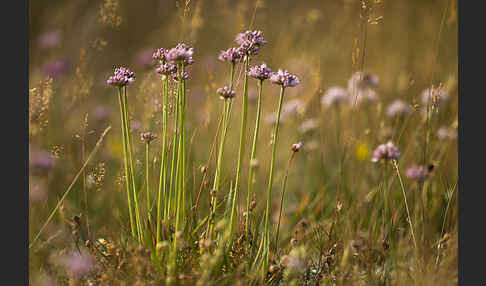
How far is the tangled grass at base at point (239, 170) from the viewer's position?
1.38 metres

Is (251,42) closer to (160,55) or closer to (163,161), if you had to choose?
(160,55)

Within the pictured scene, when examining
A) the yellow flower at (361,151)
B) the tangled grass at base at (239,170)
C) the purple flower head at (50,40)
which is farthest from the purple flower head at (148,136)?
the purple flower head at (50,40)

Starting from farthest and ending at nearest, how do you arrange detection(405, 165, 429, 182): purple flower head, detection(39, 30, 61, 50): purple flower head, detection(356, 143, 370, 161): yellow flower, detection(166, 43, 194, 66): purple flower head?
detection(39, 30, 61, 50): purple flower head
detection(356, 143, 370, 161): yellow flower
detection(405, 165, 429, 182): purple flower head
detection(166, 43, 194, 66): purple flower head

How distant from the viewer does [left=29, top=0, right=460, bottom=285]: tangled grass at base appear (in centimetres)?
138

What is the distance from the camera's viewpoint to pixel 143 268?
4.21 feet

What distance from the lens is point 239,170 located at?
1330mm

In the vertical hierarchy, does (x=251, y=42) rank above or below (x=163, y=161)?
above

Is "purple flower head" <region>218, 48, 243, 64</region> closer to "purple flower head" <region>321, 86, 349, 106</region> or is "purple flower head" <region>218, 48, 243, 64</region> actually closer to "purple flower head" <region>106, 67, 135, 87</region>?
"purple flower head" <region>106, 67, 135, 87</region>

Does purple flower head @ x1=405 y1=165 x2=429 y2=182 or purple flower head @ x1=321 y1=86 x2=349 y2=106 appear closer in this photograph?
purple flower head @ x1=405 y1=165 x2=429 y2=182

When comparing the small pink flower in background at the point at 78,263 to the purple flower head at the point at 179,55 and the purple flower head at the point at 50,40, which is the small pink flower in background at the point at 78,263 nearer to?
the purple flower head at the point at 179,55

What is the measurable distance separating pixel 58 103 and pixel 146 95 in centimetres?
201

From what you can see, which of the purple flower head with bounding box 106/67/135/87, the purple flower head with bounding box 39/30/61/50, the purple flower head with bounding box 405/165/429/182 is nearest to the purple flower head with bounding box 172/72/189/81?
→ the purple flower head with bounding box 106/67/135/87

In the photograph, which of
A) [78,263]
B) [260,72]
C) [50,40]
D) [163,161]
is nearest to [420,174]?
[260,72]

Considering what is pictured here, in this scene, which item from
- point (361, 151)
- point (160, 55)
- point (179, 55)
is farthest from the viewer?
point (361, 151)
